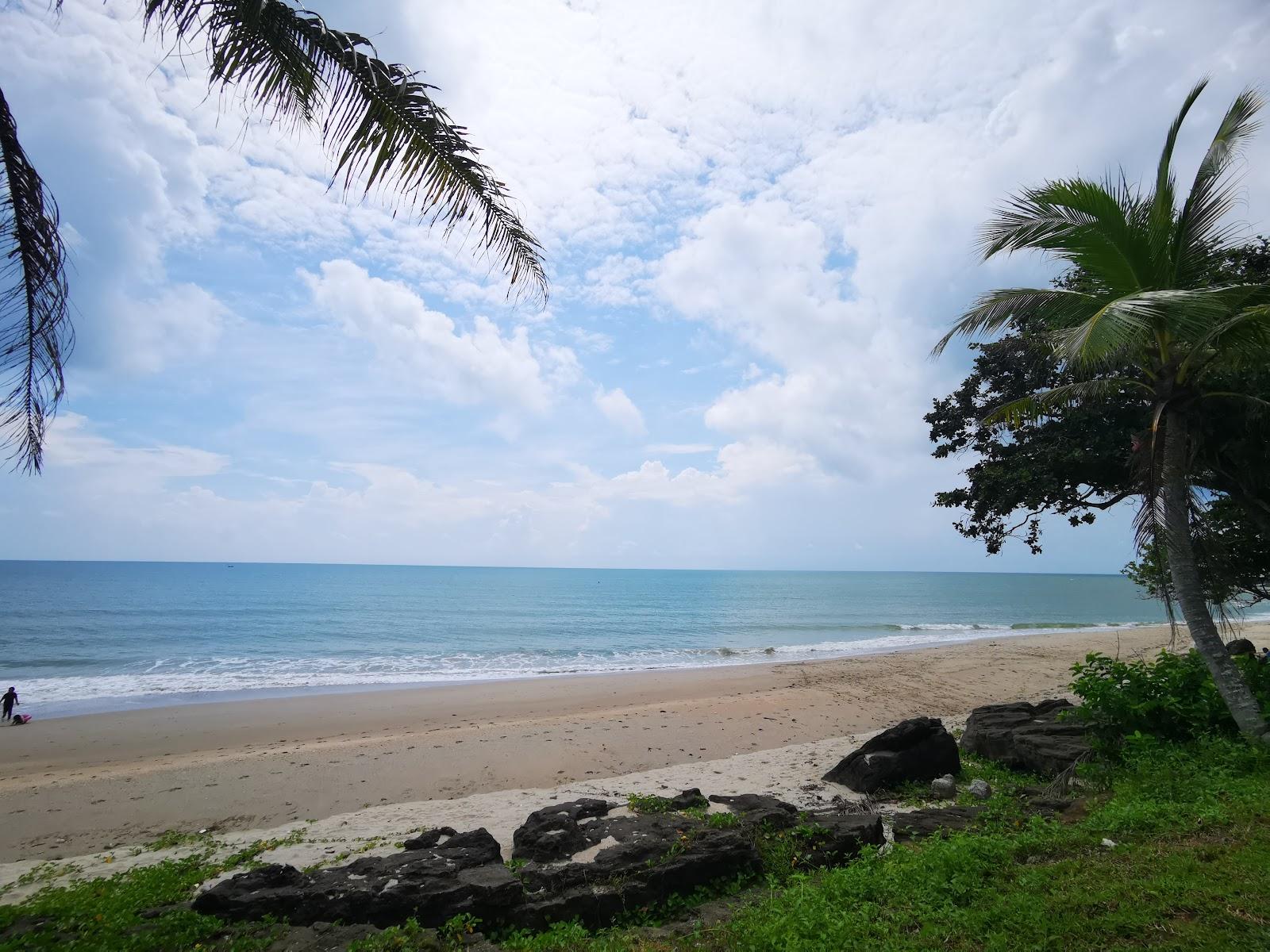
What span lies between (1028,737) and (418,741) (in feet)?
33.0

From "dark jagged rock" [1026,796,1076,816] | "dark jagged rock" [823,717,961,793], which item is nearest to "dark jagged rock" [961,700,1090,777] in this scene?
"dark jagged rock" [823,717,961,793]

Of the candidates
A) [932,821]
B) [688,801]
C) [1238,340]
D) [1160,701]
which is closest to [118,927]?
[688,801]

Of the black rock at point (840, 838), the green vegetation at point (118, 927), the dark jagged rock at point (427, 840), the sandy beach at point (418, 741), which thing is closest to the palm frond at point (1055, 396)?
the black rock at point (840, 838)

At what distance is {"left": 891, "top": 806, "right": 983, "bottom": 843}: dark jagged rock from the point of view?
5.83m

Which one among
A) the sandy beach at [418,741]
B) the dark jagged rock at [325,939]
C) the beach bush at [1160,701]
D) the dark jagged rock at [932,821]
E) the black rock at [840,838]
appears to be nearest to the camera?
the dark jagged rock at [325,939]

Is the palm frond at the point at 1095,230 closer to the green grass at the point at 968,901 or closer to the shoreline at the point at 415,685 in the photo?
the green grass at the point at 968,901

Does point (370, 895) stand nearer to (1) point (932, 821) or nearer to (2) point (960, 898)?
(2) point (960, 898)

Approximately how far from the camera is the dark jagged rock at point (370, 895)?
14.8 feet

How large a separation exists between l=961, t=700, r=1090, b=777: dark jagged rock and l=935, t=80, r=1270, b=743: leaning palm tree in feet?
5.58

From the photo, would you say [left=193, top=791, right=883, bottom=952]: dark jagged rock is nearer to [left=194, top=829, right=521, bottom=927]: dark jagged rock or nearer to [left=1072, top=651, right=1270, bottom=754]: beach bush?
[left=194, top=829, right=521, bottom=927]: dark jagged rock

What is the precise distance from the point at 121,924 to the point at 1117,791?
7864 millimetres

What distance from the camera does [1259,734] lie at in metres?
6.32

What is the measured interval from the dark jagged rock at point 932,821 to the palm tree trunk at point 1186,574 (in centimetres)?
285

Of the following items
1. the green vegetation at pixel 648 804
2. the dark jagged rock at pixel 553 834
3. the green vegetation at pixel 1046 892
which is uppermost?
the green vegetation at pixel 1046 892
